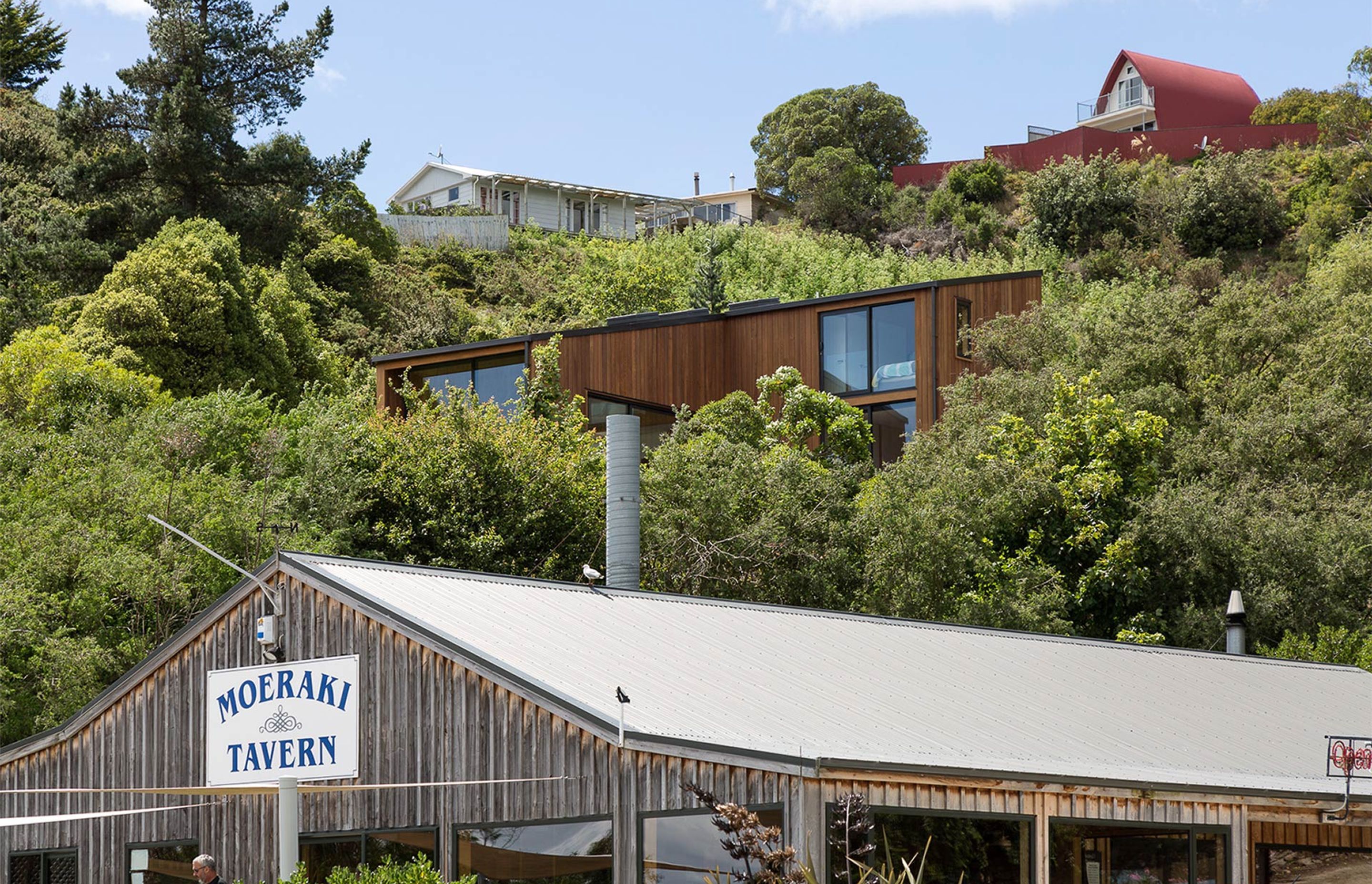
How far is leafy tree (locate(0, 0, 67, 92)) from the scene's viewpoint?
61.3 meters

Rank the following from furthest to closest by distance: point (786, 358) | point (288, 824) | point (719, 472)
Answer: point (786, 358), point (719, 472), point (288, 824)

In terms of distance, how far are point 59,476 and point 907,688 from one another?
15.5 metres

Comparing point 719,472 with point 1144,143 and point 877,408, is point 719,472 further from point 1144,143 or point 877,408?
point 1144,143

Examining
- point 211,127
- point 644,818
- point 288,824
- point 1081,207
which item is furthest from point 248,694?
point 1081,207

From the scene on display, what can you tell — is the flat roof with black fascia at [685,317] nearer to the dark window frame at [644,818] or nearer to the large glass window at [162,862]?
the large glass window at [162,862]

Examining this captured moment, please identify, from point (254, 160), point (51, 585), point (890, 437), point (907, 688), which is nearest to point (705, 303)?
point (890, 437)

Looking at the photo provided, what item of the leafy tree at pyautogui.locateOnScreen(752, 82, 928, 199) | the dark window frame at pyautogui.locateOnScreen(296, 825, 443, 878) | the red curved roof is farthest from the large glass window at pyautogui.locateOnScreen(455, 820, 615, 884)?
the red curved roof

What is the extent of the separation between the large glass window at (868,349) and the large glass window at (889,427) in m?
0.43

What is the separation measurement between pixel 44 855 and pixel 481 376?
1915 centimetres

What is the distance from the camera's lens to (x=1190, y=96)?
8375 cm

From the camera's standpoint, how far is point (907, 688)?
13305 mm

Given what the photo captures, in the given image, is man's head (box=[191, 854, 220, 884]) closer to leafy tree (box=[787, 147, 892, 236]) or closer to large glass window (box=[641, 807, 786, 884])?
large glass window (box=[641, 807, 786, 884])

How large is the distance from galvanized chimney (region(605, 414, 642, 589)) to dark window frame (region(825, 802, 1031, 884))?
25.3 ft

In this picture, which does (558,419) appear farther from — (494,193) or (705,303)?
(494,193)
